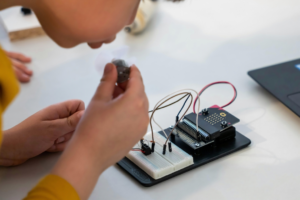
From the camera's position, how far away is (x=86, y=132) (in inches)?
21.4

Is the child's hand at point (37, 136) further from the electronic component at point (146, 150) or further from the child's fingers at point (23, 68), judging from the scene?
the child's fingers at point (23, 68)

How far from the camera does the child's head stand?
21.1 inches

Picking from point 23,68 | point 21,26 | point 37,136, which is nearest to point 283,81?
point 37,136

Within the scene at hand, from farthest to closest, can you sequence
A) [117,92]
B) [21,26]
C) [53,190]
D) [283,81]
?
[21,26] → [283,81] → [117,92] → [53,190]

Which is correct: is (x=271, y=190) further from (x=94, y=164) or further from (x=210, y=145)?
(x=94, y=164)

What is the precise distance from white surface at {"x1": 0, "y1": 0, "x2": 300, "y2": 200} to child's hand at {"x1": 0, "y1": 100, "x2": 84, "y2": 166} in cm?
2

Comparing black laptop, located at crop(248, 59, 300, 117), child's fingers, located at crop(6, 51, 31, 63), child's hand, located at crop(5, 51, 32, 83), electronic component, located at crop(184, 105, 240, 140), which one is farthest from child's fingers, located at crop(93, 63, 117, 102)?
child's fingers, located at crop(6, 51, 31, 63)

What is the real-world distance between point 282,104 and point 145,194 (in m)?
0.47

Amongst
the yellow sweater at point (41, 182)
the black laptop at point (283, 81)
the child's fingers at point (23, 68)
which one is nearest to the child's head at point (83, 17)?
the yellow sweater at point (41, 182)

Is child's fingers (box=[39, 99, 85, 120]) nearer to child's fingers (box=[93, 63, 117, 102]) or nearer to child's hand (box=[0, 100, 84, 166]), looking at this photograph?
child's hand (box=[0, 100, 84, 166])

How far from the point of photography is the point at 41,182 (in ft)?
1.70

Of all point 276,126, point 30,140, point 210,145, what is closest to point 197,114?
point 210,145

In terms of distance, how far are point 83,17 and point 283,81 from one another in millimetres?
603

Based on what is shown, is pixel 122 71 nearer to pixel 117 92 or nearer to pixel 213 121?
pixel 117 92
